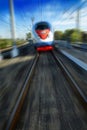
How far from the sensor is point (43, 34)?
787 inches

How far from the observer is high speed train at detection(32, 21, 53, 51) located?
20.0 meters

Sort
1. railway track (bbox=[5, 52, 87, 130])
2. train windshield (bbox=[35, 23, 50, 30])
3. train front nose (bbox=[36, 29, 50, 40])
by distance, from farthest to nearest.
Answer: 1. train windshield (bbox=[35, 23, 50, 30])
2. train front nose (bbox=[36, 29, 50, 40])
3. railway track (bbox=[5, 52, 87, 130])

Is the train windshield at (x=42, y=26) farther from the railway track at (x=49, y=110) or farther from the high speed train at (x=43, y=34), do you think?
the railway track at (x=49, y=110)

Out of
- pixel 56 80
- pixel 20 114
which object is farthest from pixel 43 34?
pixel 20 114

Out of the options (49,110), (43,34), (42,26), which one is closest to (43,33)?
(43,34)

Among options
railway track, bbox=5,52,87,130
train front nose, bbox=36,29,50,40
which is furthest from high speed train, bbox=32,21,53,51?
railway track, bbox=5,52,87,130

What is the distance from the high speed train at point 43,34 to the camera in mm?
20047

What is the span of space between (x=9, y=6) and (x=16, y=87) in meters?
13.4

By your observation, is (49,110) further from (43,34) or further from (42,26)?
(42,26)

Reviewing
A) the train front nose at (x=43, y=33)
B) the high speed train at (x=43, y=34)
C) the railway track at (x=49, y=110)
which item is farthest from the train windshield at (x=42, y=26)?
the railway track at (x=49, y=110)

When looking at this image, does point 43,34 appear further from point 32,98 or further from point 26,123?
point 26,123

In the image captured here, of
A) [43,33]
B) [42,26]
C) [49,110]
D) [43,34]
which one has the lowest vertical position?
[49,110]

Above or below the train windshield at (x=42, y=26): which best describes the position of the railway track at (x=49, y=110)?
below

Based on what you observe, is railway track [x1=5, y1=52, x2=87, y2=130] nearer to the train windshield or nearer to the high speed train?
the high speed train
